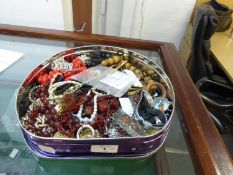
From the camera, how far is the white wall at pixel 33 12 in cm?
131

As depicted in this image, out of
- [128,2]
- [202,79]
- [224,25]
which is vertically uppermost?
[128,2]

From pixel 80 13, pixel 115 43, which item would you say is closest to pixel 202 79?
pixel 115 43

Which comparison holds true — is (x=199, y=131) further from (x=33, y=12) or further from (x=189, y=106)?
(x=33, y=12)

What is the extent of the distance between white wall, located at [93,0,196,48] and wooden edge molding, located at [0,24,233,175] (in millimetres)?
810

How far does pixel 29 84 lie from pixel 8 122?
0.37 feet

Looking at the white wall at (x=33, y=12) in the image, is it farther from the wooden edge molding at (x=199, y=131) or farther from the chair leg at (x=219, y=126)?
the chair leg at (x=219, y=126)

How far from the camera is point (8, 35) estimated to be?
0.81 m

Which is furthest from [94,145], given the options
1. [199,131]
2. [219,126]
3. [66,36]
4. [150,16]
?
[150,16]

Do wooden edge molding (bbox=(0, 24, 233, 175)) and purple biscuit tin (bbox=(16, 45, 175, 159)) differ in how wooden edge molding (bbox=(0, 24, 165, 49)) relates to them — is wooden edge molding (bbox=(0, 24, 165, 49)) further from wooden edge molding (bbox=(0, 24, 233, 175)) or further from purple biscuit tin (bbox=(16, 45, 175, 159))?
purple biscuit tin (bbox=(16, 45, 175, 159))

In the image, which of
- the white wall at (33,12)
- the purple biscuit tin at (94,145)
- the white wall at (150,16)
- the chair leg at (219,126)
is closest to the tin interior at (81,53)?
the purple biscuit tin at (94,145)

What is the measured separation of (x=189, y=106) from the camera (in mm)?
560

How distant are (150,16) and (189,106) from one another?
117 centimetres

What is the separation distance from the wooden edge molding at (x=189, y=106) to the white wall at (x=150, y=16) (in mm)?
810

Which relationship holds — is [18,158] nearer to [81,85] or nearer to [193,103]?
[81,85]
